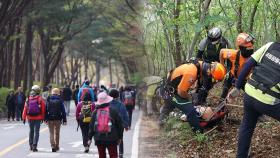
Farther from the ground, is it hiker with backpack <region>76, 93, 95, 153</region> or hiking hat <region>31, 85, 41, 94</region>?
hiking hat <region>31, 85, 41, 94</region>

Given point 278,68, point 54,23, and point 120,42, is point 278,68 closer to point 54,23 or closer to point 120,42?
point 54,23

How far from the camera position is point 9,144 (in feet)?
50.5

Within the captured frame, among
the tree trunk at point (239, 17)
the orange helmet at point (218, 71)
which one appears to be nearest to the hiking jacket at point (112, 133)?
the orange helmet at point (218, 71)

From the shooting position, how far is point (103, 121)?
8.88 meters

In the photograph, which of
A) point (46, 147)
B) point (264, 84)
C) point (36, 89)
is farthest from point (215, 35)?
point (46, 147)

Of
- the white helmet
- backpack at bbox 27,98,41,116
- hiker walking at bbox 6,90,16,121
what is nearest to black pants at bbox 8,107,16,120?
hiker walking at bbox 6,90,16,121

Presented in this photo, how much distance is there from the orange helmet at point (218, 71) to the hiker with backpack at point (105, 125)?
2.35 meters

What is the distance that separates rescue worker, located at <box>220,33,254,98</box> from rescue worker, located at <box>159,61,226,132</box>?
0.25 meters

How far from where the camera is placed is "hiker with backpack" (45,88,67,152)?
45.2 feet

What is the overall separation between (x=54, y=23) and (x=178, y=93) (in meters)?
26.0

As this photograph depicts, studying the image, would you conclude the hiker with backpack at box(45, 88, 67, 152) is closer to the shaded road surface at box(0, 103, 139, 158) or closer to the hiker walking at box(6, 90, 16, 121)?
the shaded road surface at box(0, 103, 139, 158)

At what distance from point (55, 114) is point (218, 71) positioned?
4877 millimetres

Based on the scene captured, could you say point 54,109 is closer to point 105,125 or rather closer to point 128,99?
point 105,125

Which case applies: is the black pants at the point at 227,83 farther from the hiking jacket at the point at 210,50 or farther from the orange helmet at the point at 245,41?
the orange helmet at the point at 245,41
